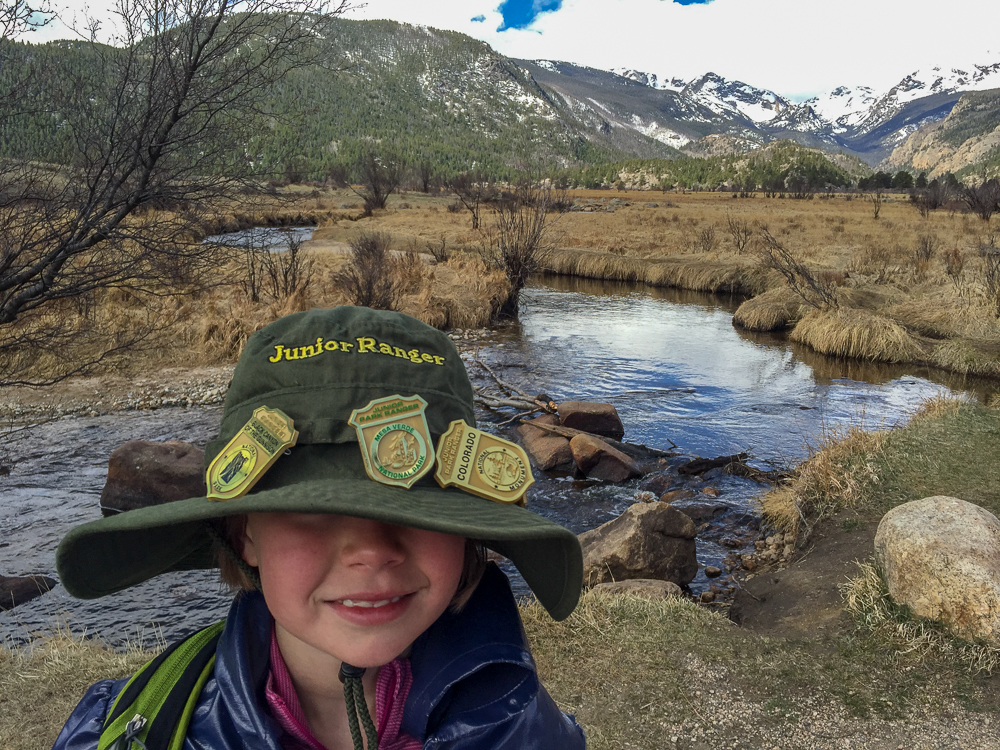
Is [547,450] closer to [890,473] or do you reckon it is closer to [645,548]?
[645,548]

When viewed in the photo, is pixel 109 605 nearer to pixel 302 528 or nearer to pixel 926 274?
pixel 302 528

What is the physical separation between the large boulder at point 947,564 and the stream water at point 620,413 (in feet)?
5.79

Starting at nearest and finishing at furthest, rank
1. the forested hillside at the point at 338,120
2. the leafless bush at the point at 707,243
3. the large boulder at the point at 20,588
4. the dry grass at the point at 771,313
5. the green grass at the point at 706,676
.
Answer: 1. the green grass at the point at 706,676
2. the forested hillside at the point at 338,120
3. the large boulder at the point at 20,588
4. the dry grass at the point at 771,313
5. the leafless bush at the point at 707,243

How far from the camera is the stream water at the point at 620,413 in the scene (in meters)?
5.03

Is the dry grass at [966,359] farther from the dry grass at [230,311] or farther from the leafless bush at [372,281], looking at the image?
the leafless bush at [372,281]

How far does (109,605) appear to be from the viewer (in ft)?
Answer: 16.3

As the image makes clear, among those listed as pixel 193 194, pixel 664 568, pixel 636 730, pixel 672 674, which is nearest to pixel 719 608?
pixel 664 568

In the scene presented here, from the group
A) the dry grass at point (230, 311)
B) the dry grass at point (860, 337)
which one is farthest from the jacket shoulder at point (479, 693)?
the dry grass at point (860, 337)

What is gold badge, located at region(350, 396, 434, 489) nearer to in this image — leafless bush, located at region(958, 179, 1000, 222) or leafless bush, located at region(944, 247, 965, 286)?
leafless bush, located at region(944, 247, 965, 286)

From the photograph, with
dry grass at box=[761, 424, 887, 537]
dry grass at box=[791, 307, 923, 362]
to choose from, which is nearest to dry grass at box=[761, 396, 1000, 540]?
dry grass at box=[761, 424, 887, 537]

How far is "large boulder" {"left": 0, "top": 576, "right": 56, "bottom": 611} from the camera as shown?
4.89 metres

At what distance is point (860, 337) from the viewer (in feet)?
43.1

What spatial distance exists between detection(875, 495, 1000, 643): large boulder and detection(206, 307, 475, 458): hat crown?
3.63 meters

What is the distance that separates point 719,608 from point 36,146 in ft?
19.7
